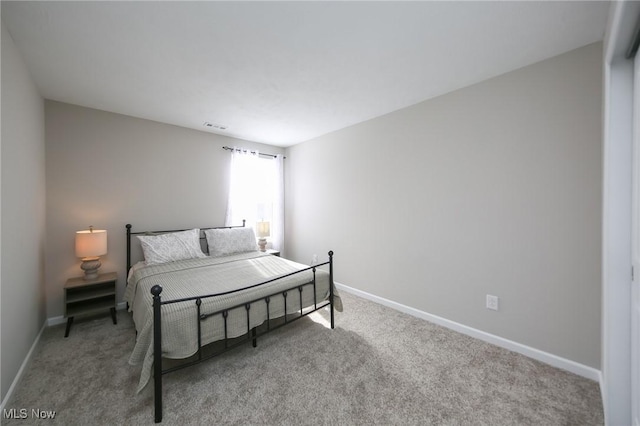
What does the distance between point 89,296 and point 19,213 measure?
3.97ft

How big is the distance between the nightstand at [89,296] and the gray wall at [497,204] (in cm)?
305

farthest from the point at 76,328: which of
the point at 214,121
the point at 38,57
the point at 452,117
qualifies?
the point at 452,117

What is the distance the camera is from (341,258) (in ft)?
12.9

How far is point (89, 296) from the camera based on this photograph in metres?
2.74

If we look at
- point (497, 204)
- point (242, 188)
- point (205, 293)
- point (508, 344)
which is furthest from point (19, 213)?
point (508, 344)

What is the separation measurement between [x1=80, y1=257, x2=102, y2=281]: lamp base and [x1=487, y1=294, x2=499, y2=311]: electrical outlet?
4.19m

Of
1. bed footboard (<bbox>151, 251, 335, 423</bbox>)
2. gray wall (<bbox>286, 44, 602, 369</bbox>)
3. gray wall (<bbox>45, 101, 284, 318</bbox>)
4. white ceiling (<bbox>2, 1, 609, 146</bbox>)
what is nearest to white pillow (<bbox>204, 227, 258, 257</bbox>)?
gray wall (<bbox>45, 101, 284, 318</bbox>)

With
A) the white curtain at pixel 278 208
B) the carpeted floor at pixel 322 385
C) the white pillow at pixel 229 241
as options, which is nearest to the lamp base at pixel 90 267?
the carpeted floor at pixel 322 385

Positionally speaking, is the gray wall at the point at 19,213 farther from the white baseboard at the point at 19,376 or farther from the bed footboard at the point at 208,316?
the bed footboard at the point at 208,316

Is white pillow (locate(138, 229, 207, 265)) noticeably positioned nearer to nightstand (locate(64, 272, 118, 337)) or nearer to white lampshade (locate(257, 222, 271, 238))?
nightstand (locate(64, 272, 118, 337))

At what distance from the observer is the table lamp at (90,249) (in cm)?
271

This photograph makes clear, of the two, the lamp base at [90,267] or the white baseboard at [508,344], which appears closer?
the white baseboard at [508,344]

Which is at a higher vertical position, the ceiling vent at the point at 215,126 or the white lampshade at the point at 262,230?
the ceiling vent at the point at 215,126
